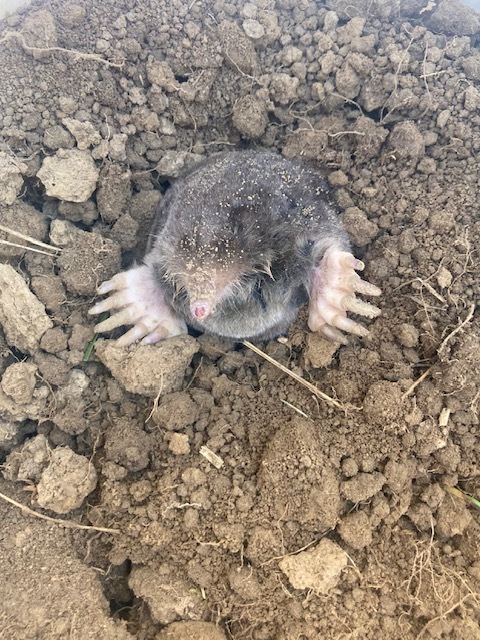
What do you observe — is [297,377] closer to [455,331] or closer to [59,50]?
[455,331]

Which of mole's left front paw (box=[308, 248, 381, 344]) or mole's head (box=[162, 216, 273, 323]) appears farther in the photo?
mole's left front paw (box=[308, 248, 381, 344])

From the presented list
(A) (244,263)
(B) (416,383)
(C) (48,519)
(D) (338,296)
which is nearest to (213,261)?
(A) (244,263)

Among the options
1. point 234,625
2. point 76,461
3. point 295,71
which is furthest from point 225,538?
point 295,71

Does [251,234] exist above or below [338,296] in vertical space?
above

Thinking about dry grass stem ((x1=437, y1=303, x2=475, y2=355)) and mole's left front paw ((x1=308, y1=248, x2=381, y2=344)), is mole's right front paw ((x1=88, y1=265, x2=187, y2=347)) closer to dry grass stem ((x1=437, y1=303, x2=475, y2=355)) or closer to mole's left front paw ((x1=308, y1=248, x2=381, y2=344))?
mole's left front paw ((x1=308, y1=248, x2=381, y2=344))

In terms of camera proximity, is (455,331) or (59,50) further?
(59,50)

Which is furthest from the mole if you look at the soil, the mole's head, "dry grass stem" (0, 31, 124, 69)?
"dry grass stem" (0, 31, 124, 69)

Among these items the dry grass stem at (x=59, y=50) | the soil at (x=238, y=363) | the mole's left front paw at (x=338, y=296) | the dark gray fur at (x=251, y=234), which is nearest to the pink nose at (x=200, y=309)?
the dark gray fur at (x=251, y=234)
